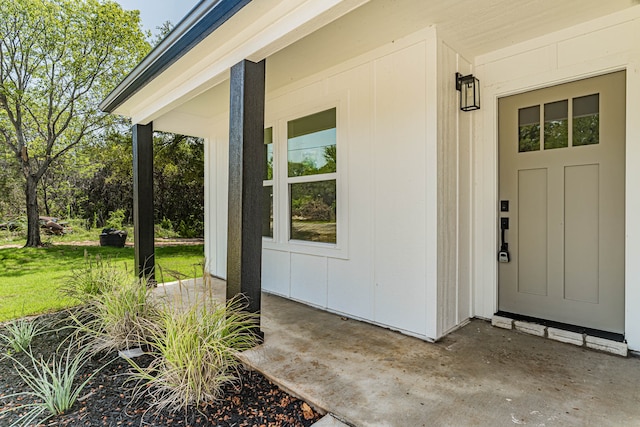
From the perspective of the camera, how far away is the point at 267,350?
279 cm

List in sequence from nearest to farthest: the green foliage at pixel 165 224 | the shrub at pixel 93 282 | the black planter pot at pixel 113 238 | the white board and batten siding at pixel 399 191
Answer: the white board and batten siding at pixel 399 191, the shrub at pixel 93 282, the black planter pot at pixel 113 238, the green foliage at pixel 165 224

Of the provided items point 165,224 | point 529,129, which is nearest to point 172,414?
point 529,129

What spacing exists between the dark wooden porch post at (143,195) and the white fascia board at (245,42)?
0.87m

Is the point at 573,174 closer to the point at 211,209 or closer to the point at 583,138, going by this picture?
the point at 583,138

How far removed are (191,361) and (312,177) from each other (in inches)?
98.8

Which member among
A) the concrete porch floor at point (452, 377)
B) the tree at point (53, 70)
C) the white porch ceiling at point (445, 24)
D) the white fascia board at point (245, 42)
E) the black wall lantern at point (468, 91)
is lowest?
the concrete porch floor at point (452, 377)

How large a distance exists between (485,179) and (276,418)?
9.21 feet

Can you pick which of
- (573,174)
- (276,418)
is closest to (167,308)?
(276,418)

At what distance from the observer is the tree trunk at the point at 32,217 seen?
8812 mm

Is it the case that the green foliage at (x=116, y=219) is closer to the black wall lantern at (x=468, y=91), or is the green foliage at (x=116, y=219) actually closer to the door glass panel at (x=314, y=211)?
the door glass panel at (x=314, y=211)

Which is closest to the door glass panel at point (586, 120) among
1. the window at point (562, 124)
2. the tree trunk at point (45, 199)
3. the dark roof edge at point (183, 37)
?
the window at point (562, 124)

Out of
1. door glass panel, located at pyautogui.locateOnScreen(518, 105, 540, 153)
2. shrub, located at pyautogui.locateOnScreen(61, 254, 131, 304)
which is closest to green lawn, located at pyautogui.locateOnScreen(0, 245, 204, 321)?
shrub, located at pyautogui.locateOnScreen(61, 254, 131, 304)

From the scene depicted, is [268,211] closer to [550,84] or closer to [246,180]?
[246,180]

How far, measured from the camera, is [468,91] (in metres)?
3.28
